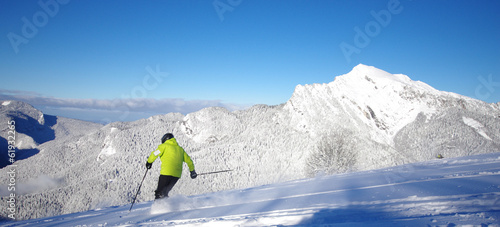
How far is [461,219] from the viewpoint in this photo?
2186 millimetres

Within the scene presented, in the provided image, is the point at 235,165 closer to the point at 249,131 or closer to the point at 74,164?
the point at 249,131

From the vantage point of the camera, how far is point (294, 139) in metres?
87.9

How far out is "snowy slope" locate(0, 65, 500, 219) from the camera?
177ft

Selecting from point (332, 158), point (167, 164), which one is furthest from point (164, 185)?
point (332, 158)

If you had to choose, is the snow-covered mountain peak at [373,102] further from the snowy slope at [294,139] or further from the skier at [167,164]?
the skier at [167,164]

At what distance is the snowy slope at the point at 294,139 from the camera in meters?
54.1

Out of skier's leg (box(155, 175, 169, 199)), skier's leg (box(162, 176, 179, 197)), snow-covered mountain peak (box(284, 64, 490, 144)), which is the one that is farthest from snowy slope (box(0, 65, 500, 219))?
skier's leg (box(155, 175, 169, 199))

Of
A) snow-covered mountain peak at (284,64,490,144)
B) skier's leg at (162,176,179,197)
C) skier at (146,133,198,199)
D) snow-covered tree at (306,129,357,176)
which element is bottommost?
snow-covered tree at (306,129,357,176)

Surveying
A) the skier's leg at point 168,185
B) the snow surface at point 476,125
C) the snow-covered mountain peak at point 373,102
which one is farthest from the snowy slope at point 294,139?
the skier's leg at point 168,185

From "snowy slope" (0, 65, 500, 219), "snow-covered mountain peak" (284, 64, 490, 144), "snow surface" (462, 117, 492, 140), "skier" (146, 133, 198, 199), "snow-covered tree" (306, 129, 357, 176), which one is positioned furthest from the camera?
"snow-covered mountain peak" (284, 64, 490, 144)

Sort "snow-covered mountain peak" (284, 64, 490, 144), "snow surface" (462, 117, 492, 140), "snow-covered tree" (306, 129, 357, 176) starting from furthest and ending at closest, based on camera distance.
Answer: "snow-covered mountain peak" (284, 64, 490, 144), "snow surface" (462, 117, 492, 140), "snow-covered tree" (306, 129, 357, 176)

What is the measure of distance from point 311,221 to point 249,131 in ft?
363

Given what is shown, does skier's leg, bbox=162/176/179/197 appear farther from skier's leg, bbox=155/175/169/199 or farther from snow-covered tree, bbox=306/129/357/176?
snow-covered tree, bbox=306/129/357/176

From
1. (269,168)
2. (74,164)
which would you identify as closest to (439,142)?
(269,168)
